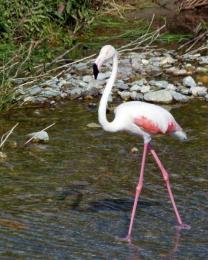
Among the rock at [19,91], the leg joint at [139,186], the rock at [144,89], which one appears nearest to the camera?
the leg joint at [139,186]

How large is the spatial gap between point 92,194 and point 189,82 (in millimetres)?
3993

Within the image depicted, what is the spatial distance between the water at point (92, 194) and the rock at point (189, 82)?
1138 mm

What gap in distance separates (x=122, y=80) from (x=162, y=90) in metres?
0.86

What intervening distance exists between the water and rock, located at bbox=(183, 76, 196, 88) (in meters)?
1.14

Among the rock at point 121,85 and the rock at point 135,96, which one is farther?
the rock at point 121,85

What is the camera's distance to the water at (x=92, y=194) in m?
6.04

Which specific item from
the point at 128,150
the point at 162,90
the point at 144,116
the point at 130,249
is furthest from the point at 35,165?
the point at 162,90

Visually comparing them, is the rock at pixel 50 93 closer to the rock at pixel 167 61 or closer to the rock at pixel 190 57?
the rock at pixel 167 61

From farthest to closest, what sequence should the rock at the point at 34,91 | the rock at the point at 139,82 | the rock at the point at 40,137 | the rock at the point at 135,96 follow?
1. the rock at the point at 139,82
2. the rock at the point at 135,96
3. the rock at the point at 34,91
4. the rock at the point at 40,137

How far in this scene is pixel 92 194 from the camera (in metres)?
7.18

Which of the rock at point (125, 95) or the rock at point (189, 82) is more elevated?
the rock at point (189, 82)

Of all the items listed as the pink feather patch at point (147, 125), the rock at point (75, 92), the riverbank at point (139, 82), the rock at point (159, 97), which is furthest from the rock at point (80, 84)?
the pink feather patch at point (147, 125)

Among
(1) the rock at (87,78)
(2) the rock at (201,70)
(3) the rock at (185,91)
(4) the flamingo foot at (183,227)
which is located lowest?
(3) the rock at (185,91)

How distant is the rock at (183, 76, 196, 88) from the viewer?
10.8 metres
